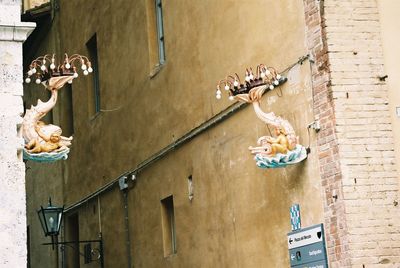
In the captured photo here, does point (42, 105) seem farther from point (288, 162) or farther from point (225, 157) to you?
point (225, 157)

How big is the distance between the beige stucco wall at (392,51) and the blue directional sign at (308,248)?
129 centimetres

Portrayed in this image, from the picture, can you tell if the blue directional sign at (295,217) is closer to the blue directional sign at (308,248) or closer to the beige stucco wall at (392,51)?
the blue directional sign at (308,248)

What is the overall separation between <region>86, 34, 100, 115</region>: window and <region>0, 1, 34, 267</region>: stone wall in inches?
421

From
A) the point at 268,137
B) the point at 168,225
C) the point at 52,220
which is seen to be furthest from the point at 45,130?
the point at 168,225

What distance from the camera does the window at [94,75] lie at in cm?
2209

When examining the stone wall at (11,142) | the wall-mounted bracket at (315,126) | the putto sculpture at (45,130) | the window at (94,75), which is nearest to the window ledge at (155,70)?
the window at (94,75)

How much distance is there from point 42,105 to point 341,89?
142 inches

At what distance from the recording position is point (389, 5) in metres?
13.1

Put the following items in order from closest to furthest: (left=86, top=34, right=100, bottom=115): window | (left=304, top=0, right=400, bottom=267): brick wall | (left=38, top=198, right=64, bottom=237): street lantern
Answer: (left=304, top=0, right=400, bottom=267): brick wall, (left=38, top=198, right=64, bottom=237): street lantern, (left=86, top=34, right=100, bottom=115): window

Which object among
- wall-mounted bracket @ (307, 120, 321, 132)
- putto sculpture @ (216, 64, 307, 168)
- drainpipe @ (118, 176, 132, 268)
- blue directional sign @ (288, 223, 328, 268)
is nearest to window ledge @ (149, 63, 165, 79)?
drainpipe @ (118, 176, 132, 268)

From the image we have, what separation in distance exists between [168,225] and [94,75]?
5.35 metres

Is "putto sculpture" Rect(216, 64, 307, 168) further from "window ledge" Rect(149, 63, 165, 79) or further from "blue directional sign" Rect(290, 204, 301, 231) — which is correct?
"window ledge" Rect(149, 63, 165, 79)

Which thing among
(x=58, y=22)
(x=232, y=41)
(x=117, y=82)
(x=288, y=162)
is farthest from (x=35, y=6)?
(x=288, y=162)

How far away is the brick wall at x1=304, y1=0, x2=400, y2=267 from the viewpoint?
12266mm
